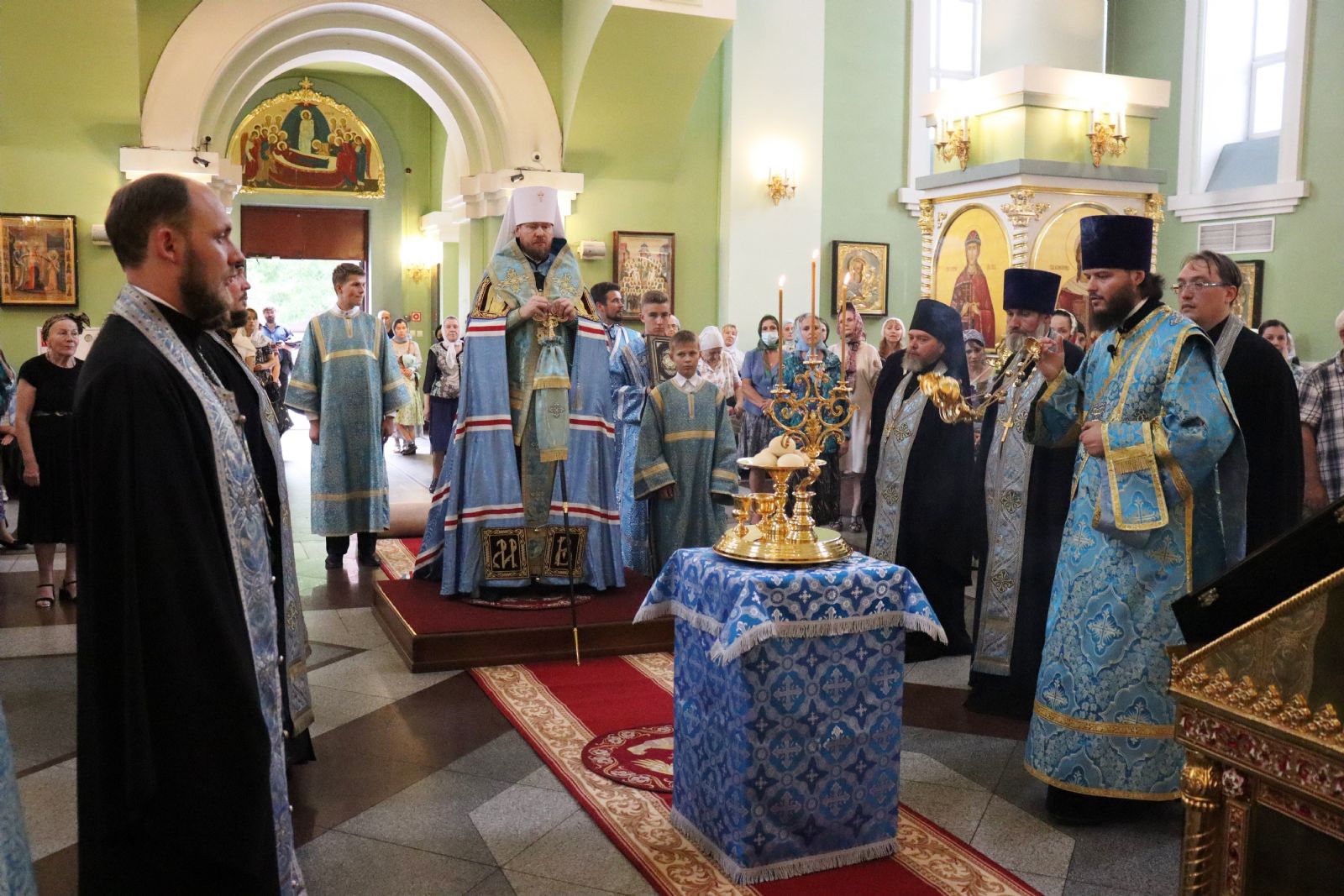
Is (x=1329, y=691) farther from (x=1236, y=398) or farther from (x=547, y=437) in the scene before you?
(x=547, y=437)

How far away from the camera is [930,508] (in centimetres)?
600

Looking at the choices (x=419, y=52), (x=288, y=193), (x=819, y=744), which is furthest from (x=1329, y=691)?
(x=288, y=193)

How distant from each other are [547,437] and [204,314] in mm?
3721

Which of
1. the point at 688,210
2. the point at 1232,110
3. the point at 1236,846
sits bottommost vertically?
the point at 1236,846

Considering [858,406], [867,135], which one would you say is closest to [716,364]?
[858,406]

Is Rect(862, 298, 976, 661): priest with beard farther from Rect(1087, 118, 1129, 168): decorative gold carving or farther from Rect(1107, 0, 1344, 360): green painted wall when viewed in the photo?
Rect(1107, 0, 1344, 360): green painted wall

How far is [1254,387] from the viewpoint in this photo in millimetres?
4457

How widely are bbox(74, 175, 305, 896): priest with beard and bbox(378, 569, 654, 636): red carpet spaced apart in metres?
3.31

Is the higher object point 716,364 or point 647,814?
point 716,364

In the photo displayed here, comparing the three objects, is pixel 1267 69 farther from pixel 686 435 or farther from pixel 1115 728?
pixel 1115 728

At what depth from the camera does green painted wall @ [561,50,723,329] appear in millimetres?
12688

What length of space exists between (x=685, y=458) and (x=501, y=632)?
1.76 metres

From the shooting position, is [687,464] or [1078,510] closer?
[1078,510]

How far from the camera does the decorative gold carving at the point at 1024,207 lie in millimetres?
10297
